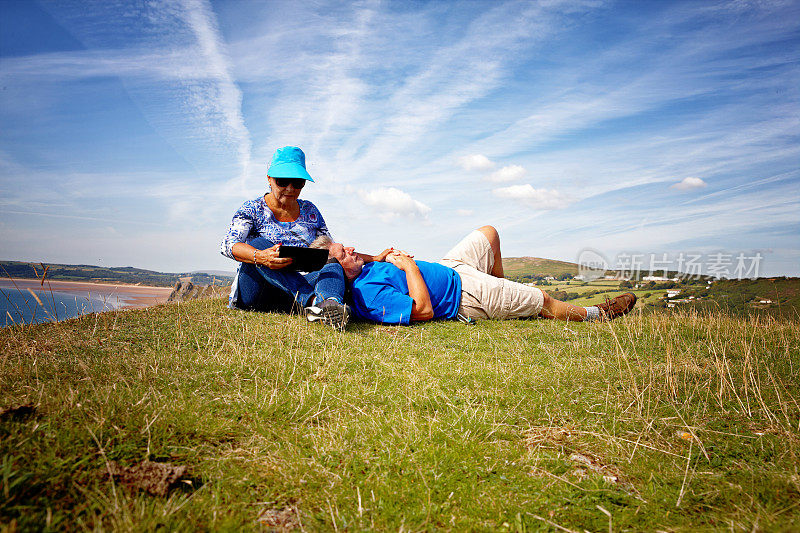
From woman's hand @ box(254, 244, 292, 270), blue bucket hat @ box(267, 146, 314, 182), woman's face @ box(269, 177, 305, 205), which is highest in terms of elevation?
blue bucket hat @ box(267, 146, 314, 182)

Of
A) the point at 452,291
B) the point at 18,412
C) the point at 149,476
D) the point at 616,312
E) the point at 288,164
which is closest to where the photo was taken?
the point at 149,476

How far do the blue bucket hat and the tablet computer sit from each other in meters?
1.28

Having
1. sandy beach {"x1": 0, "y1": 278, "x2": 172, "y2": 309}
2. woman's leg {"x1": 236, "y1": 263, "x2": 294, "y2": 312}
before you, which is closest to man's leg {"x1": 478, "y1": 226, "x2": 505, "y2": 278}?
woman's leg {"x1": 236, "y1": 263, "x2": 294, "y2": 312}

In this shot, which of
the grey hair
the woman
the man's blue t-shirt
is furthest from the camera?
the grey hair

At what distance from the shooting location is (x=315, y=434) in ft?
8.52

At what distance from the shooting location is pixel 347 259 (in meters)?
6.06

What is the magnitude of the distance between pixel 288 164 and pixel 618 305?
6.71 m

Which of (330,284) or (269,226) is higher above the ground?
(269,226)

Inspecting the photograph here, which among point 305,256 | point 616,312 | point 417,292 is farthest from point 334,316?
point 616,312

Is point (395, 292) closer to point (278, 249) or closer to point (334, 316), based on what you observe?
point (334, 316)

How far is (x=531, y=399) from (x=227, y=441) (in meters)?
2.30

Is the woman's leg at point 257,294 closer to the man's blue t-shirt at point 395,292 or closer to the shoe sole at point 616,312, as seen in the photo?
the man's blue t-shirt at point 395,292

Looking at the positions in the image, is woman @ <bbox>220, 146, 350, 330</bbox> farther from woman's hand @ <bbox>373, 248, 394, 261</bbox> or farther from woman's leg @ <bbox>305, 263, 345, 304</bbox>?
woman's hand @ <bbox>373, 248, 394, 261</bbox>

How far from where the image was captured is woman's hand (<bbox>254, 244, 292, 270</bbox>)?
206 inches
